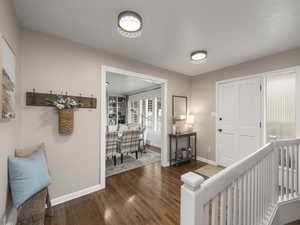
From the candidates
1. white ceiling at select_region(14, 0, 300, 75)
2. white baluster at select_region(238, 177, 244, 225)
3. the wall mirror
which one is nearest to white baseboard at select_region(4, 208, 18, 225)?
white baluster at select_region(238, 177, 244, 225)

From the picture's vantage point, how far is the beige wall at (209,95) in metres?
A: 2.78

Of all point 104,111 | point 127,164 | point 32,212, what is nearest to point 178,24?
point 104,111

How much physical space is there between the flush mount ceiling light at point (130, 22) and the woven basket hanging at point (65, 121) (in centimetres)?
135

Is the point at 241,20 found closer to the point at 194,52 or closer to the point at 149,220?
the point at 194,52

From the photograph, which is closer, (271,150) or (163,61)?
(271,150)

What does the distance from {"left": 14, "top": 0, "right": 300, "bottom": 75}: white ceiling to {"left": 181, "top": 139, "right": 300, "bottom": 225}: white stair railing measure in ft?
5.06

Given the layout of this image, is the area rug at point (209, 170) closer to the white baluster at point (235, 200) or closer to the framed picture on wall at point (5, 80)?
the white baluster at point (235, 200)

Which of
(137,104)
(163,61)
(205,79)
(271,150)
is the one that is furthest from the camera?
(137,104)

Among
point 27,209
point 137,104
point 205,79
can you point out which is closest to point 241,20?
point 205,79

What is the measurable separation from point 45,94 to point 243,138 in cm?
390

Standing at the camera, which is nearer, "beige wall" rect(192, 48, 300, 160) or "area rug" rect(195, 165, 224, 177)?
"beige wall" rect(192, 48, 300, 160)

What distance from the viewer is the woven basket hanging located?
1885 mm

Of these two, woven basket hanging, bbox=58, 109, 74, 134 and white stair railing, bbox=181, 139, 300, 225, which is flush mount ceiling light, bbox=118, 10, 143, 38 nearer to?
woven basket hanging, bbox=58, 109, 74, 134

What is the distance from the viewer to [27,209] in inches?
48.8
